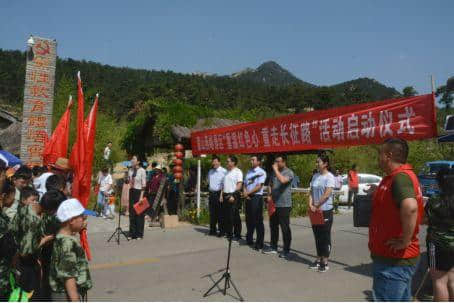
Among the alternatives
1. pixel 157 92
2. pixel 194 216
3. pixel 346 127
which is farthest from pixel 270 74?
pixel 346 127

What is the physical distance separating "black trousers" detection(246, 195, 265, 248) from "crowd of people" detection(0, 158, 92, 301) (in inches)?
196

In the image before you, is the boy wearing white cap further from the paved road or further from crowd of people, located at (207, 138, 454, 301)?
crowd of people, located at (207, 138, 454, 301)

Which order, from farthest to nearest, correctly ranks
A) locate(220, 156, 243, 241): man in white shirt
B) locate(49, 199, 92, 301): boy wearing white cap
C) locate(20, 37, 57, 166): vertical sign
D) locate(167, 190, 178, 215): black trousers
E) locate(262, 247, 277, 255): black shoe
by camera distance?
locate(20, 37, 57, 166): vertical sign → locate(167, 190, 178, 215): black trousers → locate(220, 156, 243, 241): man in white shirt → locate(262, 247, 277, 255): black shoe → locate(49, 199, 92, 301): boy wearing white cap

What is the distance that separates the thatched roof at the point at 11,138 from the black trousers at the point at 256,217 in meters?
14.1

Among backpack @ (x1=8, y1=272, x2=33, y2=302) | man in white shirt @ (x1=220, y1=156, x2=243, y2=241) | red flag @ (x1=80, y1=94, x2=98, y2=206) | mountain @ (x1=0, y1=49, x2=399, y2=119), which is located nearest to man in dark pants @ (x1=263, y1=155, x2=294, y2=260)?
man in white shirt @ (x1=220, y1=156, x2=243, y2=241)

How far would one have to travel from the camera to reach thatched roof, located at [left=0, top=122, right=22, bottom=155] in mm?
18859

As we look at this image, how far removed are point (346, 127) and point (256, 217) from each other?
2.78 metres

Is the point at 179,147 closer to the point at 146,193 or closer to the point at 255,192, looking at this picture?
the point at 146,193

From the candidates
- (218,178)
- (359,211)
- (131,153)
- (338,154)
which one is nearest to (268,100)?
(338,154)

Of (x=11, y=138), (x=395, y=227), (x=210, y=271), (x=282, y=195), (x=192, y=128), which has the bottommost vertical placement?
(x=210, y=271)

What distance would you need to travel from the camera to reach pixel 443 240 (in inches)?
167

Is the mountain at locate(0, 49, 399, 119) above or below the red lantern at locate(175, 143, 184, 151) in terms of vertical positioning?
above

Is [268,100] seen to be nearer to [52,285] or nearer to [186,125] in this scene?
[186,125]

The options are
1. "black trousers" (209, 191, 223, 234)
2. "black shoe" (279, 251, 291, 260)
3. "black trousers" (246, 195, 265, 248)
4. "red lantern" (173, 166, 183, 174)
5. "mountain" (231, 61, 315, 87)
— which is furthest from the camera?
"mountain" (231, 61, 315, 87)
